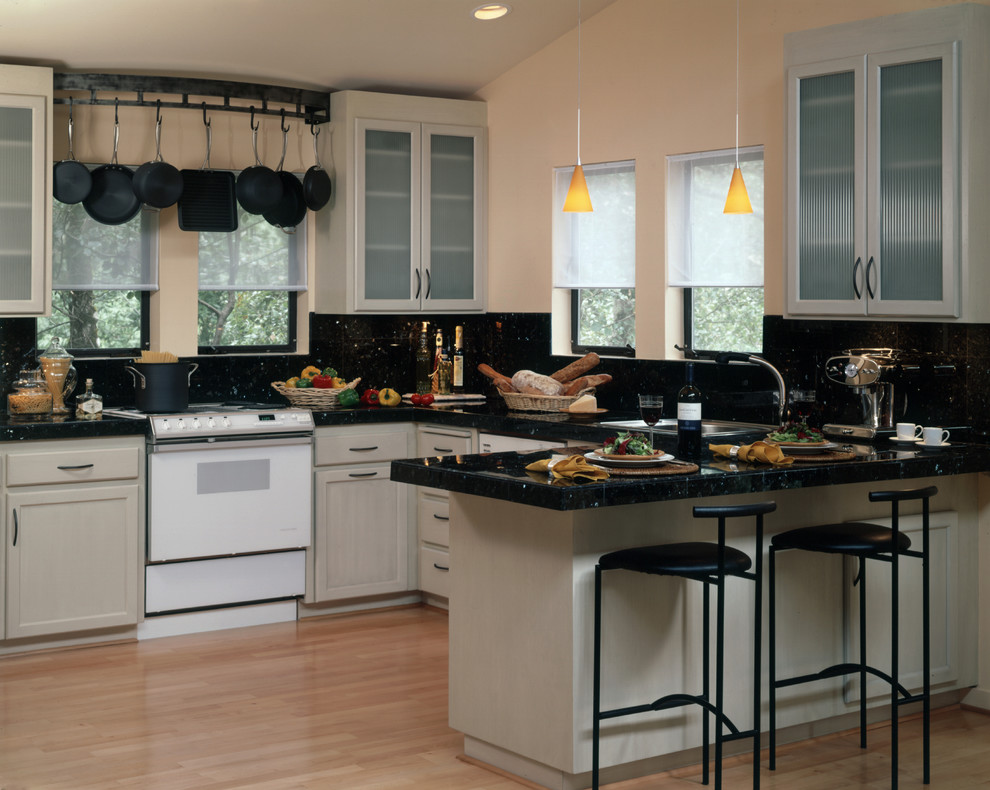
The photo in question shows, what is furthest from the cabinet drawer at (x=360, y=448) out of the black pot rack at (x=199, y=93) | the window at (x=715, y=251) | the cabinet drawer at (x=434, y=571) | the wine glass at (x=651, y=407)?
the wine glass at (x=651, y=407)

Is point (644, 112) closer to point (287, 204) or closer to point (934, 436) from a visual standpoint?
point (287, 204)

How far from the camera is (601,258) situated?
6113mm

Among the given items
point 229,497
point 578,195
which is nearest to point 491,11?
point 578,195

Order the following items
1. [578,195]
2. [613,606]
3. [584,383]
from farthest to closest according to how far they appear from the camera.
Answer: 1. [584,383]
2. [578,195]
3. [613,606]

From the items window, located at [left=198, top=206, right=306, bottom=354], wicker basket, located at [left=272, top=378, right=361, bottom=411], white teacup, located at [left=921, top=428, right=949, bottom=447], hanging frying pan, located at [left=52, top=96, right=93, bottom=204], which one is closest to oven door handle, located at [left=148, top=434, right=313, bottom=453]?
wicker basket, located at [left=272, top=378, right=361, bottom=411]

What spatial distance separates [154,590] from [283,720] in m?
1.38

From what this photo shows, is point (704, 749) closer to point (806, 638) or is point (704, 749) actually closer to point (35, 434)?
point (806, 638)

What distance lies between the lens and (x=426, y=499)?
6.09 m

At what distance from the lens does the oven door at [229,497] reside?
548 centimetres

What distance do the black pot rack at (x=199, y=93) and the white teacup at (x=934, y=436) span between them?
346 cm

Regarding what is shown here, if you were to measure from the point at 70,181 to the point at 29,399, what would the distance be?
3.36 ft

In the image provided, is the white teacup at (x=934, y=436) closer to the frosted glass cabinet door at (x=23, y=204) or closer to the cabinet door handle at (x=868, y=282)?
the cabinet door handle at (x=868, y=282)

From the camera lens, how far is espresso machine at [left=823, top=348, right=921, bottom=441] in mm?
4602

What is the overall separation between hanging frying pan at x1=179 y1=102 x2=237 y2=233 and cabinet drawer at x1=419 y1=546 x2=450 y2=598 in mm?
1889
